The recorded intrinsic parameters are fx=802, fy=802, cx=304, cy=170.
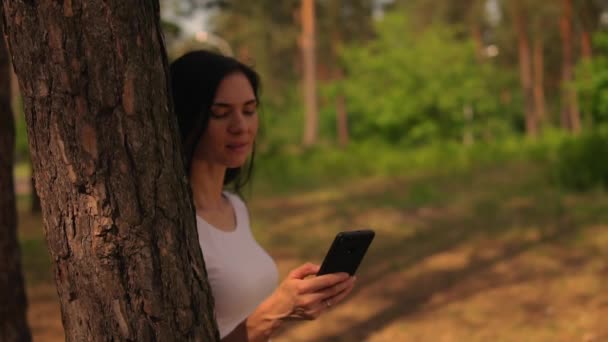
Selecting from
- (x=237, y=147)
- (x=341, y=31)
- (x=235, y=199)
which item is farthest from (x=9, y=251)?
(x=341, y=31)

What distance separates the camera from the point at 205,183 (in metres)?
2.46

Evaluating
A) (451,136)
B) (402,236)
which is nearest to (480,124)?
(451,136)

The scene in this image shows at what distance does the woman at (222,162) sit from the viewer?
228cm

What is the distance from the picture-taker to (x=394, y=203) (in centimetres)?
1423

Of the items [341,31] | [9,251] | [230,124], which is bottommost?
[9,251]

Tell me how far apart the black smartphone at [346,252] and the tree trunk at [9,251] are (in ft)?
9.07

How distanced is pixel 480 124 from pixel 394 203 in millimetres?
18067

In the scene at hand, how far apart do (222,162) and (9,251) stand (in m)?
2.44

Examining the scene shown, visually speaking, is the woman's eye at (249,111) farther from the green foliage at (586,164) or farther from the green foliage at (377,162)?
the green foliage at (377,162)

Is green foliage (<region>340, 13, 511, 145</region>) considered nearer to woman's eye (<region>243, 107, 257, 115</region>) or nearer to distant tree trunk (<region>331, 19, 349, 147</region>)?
distant tree trunk (<region>331, 19, 349, 147</region>)

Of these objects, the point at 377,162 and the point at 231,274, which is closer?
the point at 231,274

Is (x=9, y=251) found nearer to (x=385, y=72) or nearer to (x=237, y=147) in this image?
(x=237, y=147)

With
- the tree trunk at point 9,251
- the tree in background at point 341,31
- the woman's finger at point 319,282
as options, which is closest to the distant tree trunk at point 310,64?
the tree in background at point 341,31

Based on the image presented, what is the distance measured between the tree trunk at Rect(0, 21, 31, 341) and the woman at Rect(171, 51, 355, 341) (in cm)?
224
